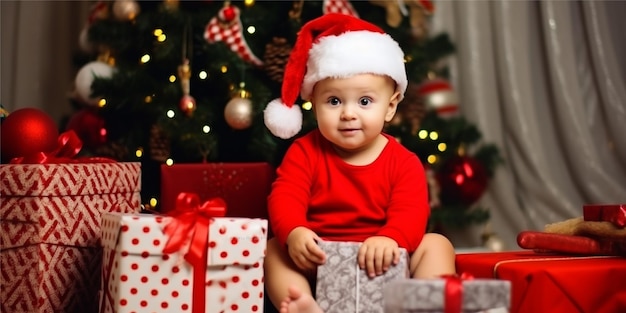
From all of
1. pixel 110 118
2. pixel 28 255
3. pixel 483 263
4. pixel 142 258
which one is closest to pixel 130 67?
pixel 110 118

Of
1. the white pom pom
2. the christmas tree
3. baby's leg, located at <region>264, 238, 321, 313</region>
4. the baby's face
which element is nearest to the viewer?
baby's leg, located at <region>264, 238, 321, 313</region>

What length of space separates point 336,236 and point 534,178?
132 centimetres

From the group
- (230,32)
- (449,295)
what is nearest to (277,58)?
(230,32)

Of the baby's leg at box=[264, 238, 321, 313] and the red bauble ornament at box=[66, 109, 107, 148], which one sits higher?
the red bauble ornament at box=[66, 109, 107, 148]

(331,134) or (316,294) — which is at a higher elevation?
(331,134)

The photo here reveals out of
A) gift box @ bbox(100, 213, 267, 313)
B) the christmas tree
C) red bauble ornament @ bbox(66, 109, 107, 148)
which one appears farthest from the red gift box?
red bauble ornament @ bbox(66, 109, 107, 148)

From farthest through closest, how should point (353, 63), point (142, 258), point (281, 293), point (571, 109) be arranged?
point (571, 109) < point (353, 63) < point (281, 293) < point (142, 258)

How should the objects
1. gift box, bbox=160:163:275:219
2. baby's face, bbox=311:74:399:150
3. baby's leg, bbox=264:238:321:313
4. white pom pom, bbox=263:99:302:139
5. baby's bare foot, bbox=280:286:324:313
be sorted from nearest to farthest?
baby's bare foot, bbox=280:286:324:313
baby's leg, bbox=264:238:321:313
baby's face, bbox=311:74:399:150
white pom pom, bbox=263:99:302:139
gift box, bbox=160:163:275:219

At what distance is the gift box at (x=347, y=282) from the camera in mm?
1397

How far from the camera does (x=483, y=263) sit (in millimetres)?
1496

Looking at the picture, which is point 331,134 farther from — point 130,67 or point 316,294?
point 130,67

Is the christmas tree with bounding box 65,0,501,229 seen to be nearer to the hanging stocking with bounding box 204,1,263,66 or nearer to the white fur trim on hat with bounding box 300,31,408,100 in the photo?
the hanging stocking with bounding box 204,1,263,66

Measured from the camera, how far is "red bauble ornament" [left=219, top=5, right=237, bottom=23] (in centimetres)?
216

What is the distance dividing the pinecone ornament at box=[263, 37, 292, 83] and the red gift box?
954 millimetres
